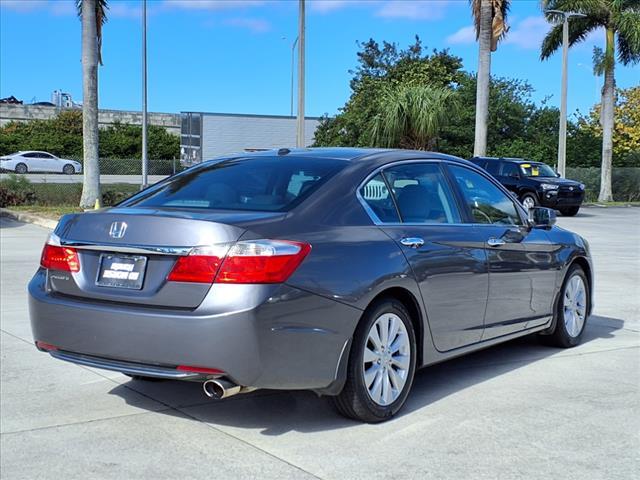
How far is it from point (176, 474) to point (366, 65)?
55.2 meters

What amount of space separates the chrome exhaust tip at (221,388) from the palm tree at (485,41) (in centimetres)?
2485

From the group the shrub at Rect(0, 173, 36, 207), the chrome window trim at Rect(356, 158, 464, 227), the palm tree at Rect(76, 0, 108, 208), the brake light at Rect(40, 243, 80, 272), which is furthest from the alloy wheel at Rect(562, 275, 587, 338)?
the shrub at Rect(0, 173, 36, 207)

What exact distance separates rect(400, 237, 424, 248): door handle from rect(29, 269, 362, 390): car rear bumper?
68cm

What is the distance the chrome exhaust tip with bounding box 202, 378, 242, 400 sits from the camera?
423 centimetres

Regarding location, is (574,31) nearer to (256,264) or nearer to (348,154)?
(348,154)

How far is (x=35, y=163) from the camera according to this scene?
46.1 metres

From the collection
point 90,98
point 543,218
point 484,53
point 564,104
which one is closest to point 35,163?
point 90,98

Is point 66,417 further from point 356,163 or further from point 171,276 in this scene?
point 356,163

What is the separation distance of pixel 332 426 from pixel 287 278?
3.62 ft

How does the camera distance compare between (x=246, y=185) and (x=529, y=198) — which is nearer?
(x=246, y=185)

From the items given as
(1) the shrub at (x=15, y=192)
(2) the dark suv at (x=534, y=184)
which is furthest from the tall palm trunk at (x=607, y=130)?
(1) the shrub at (x=15, y=192)

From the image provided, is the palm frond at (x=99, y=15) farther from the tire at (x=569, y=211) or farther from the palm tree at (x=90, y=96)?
the tire at (x=569, y=211)

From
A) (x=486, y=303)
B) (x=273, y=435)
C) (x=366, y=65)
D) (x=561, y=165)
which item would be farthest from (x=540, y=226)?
(x=366, y=65)

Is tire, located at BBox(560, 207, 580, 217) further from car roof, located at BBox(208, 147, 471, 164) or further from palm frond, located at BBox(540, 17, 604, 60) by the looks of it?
car roof, located at BBox(208, 147, 471, 164)
